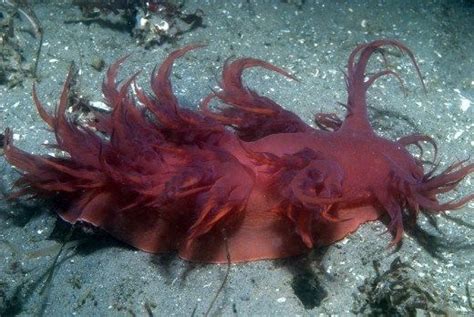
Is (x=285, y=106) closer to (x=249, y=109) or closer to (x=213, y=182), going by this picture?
(x=249, y=109)

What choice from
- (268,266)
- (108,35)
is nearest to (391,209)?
(268,266)

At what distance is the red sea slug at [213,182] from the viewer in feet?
10.1

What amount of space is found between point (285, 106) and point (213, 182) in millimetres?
1595

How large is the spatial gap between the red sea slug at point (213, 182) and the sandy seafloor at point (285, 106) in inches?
6.8

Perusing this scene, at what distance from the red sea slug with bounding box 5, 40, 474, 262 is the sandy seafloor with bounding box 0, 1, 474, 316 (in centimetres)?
17

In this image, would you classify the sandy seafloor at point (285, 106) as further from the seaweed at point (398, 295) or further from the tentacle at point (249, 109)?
the tentacle at point (249, 109)

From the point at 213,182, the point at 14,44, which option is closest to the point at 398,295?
the point at 213,182

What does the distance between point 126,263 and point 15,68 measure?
9.03 feet

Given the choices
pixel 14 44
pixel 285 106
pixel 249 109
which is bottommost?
pixel 14 44

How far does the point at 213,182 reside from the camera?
123 inches

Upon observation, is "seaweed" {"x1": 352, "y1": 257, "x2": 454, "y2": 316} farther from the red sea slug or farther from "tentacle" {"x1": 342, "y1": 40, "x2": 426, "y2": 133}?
"tentacle" {"x1": 342, "y1": 40, "x2": 426, "y2": 133}

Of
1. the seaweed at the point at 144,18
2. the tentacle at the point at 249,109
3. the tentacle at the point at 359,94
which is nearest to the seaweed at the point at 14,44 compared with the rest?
the seaweed at the point at 144,18

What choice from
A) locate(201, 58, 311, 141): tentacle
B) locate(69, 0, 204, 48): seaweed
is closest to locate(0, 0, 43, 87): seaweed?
locate(69, 0, 204, 48): seaweed

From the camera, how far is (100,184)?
128 inches
